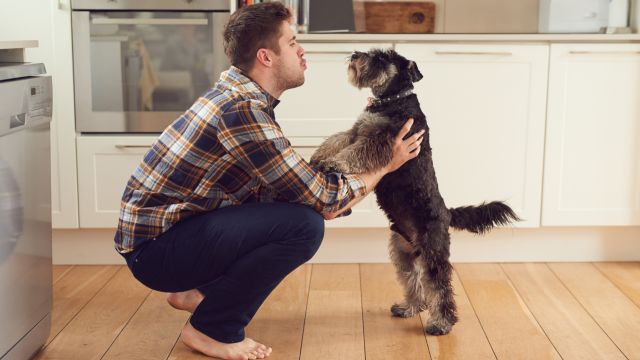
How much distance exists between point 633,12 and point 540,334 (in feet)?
5.19

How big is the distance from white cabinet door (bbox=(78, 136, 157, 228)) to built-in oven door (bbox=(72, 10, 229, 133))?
56 millimetres

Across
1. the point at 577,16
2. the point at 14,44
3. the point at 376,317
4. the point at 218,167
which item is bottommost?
the point at 376,317

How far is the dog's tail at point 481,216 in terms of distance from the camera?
2594mm

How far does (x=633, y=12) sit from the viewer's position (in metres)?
3.51

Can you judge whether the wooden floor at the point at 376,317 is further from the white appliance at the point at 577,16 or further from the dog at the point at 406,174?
the white appliance at the point at 577,16

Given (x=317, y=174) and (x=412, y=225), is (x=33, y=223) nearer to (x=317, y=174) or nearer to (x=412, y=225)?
(x=317, y=174)

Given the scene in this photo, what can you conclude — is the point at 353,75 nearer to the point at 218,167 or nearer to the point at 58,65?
the point at 218,167

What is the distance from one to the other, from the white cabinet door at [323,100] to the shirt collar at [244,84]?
1.03 metres

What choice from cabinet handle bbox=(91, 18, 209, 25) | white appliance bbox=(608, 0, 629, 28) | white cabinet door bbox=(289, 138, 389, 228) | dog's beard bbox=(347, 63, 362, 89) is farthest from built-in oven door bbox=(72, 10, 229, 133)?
white appliance bbox=(608, 0, 629, 28)

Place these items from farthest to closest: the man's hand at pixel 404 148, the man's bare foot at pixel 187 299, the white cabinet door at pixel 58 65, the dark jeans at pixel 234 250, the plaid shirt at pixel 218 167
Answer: the white cabinet door at pixel 58 65, the man's bare foot at pixel 187 299, the man's hand at pixel 404 148, the dark jeans at pixel 234 250, the plaid shirt at pixel 218 167

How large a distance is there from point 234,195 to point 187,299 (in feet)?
1.52

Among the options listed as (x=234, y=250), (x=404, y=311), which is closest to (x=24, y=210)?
(x=234, y=250)

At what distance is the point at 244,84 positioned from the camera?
90.4 inches

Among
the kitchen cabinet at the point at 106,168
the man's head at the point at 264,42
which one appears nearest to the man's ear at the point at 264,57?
the man's head at the point at 264,42
